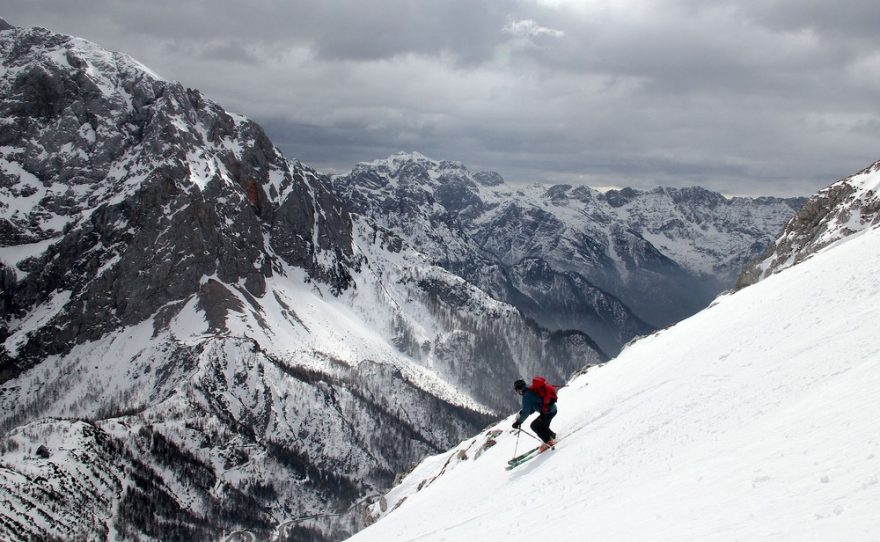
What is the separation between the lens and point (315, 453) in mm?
182125

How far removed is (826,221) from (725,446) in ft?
200

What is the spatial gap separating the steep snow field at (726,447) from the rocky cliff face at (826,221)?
30243 millimetres

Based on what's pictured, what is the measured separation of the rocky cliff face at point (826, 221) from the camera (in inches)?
2386

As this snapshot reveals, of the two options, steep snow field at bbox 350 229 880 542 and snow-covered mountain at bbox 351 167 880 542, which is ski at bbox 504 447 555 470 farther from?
snow-covered mountain at bbox 351 167 880 542

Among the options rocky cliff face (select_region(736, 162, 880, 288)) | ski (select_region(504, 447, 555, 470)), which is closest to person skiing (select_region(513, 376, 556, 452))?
ski (select_region(504, 447, 555, 470))

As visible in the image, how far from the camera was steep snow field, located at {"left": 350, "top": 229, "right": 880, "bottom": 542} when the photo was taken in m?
12.8

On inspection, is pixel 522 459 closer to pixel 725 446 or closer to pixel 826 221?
pixel 725 446

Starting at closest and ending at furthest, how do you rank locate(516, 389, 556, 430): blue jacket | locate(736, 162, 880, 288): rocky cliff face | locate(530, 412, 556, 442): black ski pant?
locate(516, 389, 556, 430): blue jacket < locate(530, 412, 556, 442): black ski pant < locate(736, 162, 880, 288): rocky cliff face

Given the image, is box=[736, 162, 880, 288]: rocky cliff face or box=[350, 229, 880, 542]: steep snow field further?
box=[736, 162, 880, 288]: rocky cliff face

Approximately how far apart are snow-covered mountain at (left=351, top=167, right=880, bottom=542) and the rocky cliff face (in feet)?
98.6

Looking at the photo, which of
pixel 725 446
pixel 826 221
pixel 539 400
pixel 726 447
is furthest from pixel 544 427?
pixel 826 221

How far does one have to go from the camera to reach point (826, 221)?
67.1 m

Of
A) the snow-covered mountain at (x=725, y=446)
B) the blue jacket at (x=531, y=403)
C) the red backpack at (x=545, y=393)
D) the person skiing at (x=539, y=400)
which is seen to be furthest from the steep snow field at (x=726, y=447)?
the blue jacket at (x=531, y=403)

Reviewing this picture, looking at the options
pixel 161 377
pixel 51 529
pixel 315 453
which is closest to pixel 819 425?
pixel 51 529
